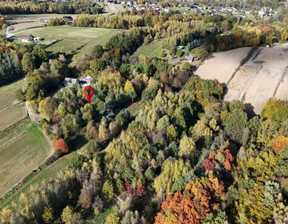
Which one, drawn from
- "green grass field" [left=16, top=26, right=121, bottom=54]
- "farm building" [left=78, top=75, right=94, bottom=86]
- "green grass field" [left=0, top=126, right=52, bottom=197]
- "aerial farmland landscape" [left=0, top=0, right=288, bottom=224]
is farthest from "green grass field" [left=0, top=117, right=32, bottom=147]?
"green grass field" [left=16, top=26, right=121, bottom=54]

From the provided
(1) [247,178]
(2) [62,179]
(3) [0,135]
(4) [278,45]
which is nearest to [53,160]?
(2) [62,179]

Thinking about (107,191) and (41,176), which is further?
(41,176)

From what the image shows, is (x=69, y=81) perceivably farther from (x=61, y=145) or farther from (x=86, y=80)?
(x=61, y=145)

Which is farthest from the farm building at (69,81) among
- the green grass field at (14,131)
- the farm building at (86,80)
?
the green grass field at (14,131)

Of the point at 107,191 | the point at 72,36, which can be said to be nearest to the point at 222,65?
the point at 107,191

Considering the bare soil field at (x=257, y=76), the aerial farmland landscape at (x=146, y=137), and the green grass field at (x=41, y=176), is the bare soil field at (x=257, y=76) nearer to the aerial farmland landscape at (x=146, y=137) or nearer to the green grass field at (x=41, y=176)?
the aerial farmland landscape at (x=146, y=137)
